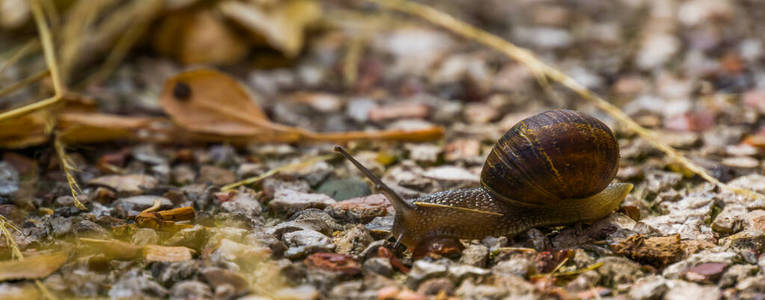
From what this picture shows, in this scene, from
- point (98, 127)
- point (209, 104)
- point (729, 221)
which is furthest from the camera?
point (209, 104)

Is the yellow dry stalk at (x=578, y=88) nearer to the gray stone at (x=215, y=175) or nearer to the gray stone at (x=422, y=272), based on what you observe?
the gray stone at (x=422, y=272)

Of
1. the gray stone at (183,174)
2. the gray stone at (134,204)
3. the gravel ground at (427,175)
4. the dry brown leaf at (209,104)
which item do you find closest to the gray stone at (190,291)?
the gravel ground at (427,175)

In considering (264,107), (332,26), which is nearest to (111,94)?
(264,107)

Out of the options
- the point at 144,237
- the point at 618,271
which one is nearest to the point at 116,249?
the point at 144,237

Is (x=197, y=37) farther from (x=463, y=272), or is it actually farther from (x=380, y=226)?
(x=463, y=272)

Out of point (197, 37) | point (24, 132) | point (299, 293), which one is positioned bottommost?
point (299, 293)

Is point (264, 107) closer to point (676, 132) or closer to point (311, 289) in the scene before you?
point (311, 289)

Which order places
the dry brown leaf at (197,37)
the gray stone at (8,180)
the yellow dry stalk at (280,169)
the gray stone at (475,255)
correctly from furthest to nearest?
the dry brown leaf at (197,37)
the yellow dry stalk at (280,169)
the gray stone at (8,180)
the gray stone at (475,255)
